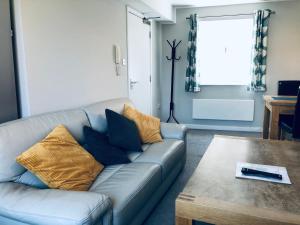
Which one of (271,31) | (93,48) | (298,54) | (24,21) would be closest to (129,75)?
(93,48)

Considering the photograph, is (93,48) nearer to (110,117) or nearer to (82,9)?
(82,9)

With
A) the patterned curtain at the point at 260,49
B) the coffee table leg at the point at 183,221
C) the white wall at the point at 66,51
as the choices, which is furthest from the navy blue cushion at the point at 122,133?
the patterned curtain at the point at 260,49

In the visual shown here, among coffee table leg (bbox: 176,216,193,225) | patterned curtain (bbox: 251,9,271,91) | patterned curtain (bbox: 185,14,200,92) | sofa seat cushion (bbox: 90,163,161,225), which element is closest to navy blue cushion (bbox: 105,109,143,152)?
sofa seat cushion (bbox: 90,163,161,225)

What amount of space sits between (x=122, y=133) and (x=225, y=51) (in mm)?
3352

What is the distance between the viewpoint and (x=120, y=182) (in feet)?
5.94

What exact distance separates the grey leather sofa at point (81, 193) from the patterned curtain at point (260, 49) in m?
2.83

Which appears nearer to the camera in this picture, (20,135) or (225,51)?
(20,135)

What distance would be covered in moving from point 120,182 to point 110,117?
0.83 m

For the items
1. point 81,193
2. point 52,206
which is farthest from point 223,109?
point 52,206

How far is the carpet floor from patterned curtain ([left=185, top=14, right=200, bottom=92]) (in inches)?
33.7

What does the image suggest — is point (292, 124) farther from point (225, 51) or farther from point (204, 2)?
point (204, 2)

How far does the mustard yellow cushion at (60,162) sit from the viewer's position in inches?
63.2

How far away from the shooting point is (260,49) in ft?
15.5

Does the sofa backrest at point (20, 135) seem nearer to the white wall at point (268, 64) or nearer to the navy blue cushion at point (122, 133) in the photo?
the navy blue cushion at point (122, 133)
